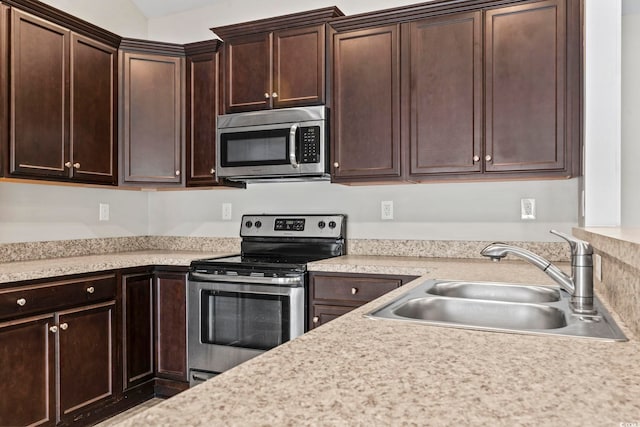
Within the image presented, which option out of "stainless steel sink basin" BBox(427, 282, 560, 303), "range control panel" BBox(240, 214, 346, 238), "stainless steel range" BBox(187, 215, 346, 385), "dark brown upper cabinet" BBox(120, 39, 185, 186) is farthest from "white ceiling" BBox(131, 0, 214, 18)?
"stainless steel sink basin" BBox(427, 282, 560, 303)

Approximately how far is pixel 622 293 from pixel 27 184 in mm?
2967

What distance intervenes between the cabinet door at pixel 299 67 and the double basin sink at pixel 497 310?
1497 millimetres

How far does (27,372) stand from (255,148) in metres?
1.64

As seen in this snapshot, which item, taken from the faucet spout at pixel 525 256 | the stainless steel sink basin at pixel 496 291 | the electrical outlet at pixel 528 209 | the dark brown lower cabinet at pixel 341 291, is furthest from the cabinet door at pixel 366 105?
the faucet spout at pixel 525 256

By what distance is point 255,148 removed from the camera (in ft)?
9.55

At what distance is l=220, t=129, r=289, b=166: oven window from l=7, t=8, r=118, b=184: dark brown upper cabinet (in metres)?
0.73

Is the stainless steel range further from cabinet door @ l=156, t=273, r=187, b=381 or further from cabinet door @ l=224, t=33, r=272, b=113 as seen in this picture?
cabinet door @ l=224, t=33, r=272, b=113

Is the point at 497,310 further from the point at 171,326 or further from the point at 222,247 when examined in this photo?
the point at 222,247

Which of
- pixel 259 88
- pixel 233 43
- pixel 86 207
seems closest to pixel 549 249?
pixel 259 88

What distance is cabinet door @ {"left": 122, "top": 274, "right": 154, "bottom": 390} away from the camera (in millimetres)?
2719

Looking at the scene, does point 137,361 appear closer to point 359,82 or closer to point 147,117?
point 147,117

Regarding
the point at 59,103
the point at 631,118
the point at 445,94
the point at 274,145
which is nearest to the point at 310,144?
the point at 274,145

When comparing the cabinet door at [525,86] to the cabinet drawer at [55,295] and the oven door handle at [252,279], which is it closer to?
the oven door handle at [252,279]

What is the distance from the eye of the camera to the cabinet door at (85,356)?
2.37 m
